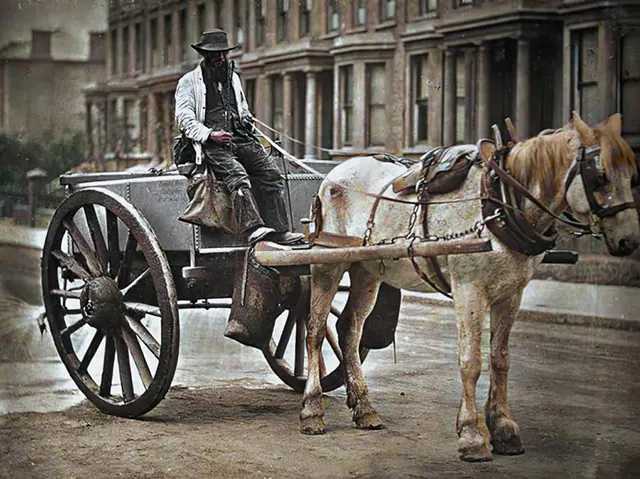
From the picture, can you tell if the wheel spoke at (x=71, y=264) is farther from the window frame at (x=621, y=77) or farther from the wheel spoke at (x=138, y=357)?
the window frame at (x=621, y=77)

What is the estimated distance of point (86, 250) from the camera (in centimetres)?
720

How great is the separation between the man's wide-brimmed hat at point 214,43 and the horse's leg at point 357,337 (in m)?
1.32

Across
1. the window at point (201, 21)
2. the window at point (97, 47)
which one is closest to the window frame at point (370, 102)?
the window at point (201, 21)

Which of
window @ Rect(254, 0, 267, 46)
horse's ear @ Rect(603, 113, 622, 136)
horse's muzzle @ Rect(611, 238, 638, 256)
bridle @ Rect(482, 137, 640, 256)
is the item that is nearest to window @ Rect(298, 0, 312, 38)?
window @ Rect(254, 0, 267, 46)

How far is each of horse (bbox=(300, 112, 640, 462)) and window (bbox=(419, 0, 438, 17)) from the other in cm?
77

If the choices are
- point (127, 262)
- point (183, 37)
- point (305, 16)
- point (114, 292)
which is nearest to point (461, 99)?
point (305, 16)

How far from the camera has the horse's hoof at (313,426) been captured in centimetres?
654

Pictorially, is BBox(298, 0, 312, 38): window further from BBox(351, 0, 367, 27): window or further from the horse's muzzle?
the horse's muzzle

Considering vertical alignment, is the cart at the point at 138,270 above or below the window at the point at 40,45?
below

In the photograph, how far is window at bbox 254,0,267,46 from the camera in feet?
23.1

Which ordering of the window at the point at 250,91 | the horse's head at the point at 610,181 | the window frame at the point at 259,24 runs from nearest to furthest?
the horse's head at the point at 610,181 → the window frame at the point at 259,24 → the window at the point at 250,91

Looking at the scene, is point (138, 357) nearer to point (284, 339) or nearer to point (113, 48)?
point (284, 339)

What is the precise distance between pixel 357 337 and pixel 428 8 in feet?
5.68

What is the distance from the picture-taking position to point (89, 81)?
7.72 metres
